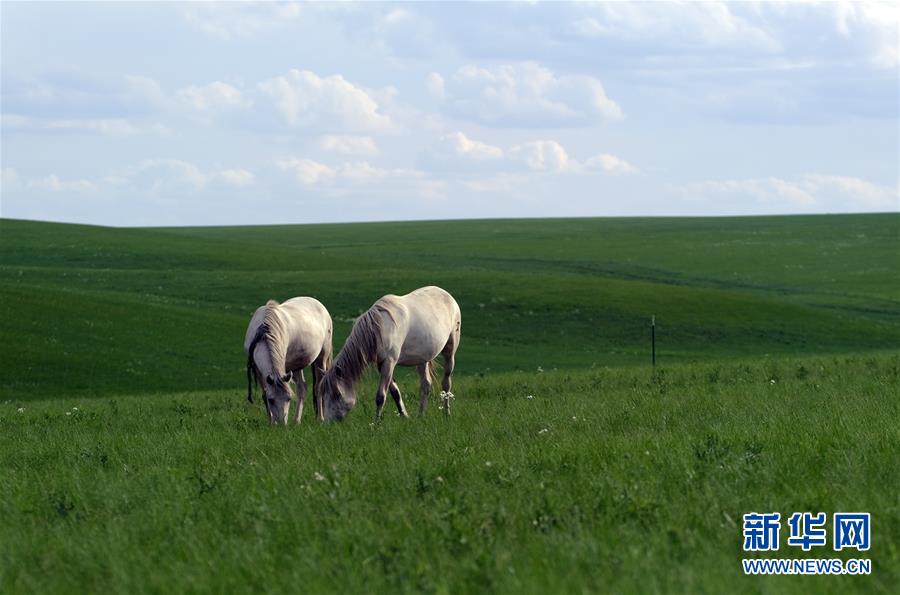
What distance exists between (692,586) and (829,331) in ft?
150

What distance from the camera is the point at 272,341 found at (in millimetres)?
16812

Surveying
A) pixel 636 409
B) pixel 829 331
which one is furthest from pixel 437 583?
pixel 829 331

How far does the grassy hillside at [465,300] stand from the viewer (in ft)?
124

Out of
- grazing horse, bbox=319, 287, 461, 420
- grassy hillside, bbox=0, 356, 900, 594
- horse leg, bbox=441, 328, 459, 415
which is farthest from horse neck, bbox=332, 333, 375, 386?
horse leg, bbox=441, 328, 459, 415

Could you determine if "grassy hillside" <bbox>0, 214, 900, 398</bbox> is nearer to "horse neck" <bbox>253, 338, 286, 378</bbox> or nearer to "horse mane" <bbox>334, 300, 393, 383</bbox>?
"horse neck" <bbox>253, 338, 286, 378</bbox>

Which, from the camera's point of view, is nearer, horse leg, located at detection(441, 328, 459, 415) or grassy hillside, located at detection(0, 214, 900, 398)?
horse leg, located at detection(441, 328, 459, 415)

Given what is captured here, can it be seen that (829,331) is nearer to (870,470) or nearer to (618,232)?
(870,470)

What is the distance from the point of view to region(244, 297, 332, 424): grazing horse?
16.3 meters

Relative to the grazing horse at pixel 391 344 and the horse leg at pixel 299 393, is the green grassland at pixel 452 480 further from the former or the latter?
the horse leg at pixel 299 393

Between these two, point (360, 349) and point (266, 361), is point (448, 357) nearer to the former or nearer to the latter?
point (360, 349)

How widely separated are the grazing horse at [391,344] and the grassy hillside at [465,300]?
17.0 meters

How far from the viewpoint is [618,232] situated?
129m

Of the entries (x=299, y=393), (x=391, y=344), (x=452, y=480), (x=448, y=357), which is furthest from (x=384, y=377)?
(x=452, y=480)

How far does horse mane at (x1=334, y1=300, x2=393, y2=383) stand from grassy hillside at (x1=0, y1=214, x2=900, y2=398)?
1823 cm
